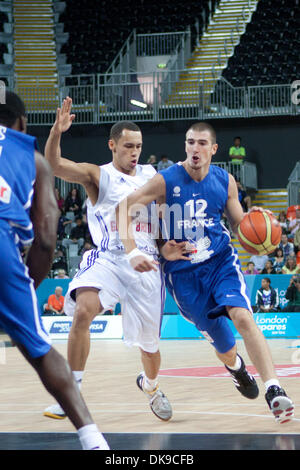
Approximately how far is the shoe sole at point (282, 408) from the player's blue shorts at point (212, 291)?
30.6 inches

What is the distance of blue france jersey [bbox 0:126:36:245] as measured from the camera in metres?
3.39

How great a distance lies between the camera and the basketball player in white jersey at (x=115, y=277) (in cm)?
566

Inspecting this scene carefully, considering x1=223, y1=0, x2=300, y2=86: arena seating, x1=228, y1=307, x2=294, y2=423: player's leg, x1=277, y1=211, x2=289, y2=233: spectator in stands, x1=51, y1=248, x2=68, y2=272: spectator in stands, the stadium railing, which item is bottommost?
x1=51, y1=248, x2=68, y2=272: spectator in stands

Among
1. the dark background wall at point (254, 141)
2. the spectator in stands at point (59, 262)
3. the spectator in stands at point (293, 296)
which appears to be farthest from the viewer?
the dark background wall at point (254, 141)

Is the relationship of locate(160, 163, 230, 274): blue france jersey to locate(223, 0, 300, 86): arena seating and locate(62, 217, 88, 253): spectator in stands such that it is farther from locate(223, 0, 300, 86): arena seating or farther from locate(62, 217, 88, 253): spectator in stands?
locate(223, 0, 300, 86): arena seating

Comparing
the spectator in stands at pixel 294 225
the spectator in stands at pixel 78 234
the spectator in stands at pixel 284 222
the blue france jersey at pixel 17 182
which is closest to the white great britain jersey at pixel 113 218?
the blue france jersey at pixel 17 182

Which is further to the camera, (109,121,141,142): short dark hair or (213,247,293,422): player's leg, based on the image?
(109,121,141,142): short dark hair

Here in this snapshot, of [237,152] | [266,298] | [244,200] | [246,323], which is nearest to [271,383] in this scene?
[246,323]

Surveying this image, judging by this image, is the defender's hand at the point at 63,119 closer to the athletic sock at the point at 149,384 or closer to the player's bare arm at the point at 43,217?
the player's bare arm at the point at 43,217

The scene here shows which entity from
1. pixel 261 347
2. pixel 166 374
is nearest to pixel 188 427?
pixel 261 347

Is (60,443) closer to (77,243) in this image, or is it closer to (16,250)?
(16,250)

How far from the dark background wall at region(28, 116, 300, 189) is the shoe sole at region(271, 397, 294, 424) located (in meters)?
17.9

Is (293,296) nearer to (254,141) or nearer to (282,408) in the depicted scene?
(254,141)

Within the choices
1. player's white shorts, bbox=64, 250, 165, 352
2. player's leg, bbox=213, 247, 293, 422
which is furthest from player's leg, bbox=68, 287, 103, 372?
player's leg, bbox=213, 247, 293, 422
